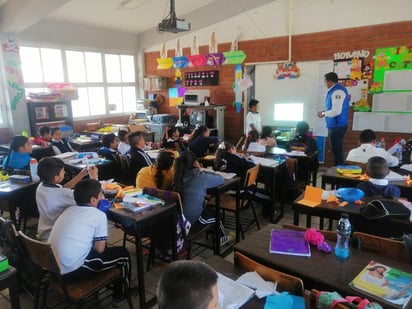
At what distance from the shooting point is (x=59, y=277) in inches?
72.8

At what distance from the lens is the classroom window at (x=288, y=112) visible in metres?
6.31

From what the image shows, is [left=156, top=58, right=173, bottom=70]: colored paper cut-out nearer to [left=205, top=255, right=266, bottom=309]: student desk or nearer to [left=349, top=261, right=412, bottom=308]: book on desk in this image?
A: [left=205, top=255, right=266, bottom=309]: student desk

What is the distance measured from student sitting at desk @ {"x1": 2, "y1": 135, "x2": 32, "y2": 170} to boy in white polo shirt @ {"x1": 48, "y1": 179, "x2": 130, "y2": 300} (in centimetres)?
224

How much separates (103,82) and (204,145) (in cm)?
440

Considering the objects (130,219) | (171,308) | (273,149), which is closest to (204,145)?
(273,149)

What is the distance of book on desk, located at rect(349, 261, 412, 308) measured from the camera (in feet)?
4.36

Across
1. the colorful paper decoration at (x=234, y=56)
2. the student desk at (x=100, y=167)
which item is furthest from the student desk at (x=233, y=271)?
the colorful paper decoration at (x=234, y=56)

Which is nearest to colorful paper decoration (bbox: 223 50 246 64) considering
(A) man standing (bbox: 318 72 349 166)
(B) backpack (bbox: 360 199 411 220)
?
(A) man standing (bbox: 318 72 349 166)

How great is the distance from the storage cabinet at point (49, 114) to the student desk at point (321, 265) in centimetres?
600

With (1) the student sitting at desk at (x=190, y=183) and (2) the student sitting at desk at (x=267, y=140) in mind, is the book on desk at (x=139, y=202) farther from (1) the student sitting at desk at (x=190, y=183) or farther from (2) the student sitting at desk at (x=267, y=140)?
(2) the student sitting at desk at (x=267, y=140)

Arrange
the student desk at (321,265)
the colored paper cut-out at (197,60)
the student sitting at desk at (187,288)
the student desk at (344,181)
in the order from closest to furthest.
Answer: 1. the student sitting at desk at (187,288)
2. the student desk at (321,265)
3. the student desk at (344,181)
4. the colored paper cut-out at (197,60)

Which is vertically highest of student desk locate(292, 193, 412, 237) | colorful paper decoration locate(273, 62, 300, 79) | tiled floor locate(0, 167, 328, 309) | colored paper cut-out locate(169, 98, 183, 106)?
colorful paper decoration locate(273, 62, 300, 79)

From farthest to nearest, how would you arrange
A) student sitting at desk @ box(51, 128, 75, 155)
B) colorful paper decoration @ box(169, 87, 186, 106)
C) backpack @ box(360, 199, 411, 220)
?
colorful paper decoration @ box(169, 87, 186, 106) < student sitting at desk @ box(51, 128, 75, 155) < backpack @ box(360, 199, 411, 220)

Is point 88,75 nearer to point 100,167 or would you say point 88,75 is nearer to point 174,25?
point 174,25
